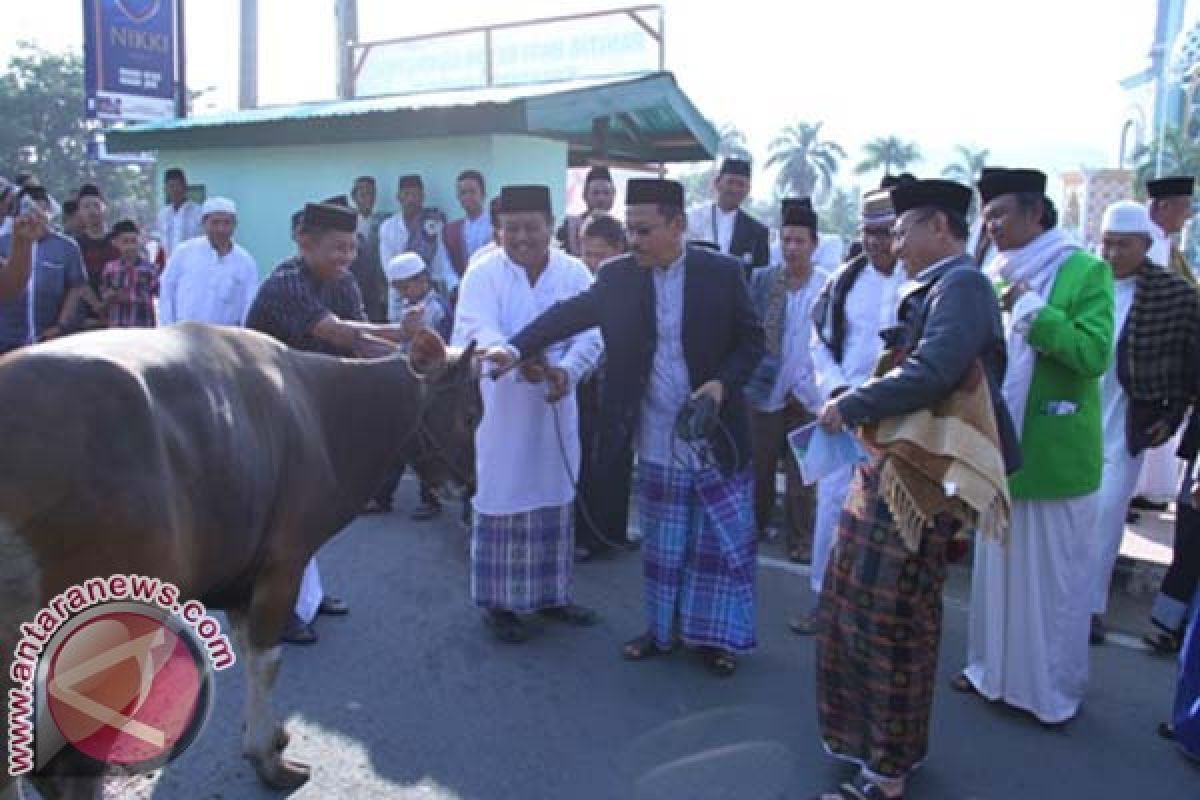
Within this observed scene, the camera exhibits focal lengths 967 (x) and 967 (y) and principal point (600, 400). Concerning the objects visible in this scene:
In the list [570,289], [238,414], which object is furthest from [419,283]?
[238,414]

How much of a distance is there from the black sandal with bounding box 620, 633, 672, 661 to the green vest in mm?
1798

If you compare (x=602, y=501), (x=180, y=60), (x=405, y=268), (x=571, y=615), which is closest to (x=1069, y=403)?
(x=571, y=615)

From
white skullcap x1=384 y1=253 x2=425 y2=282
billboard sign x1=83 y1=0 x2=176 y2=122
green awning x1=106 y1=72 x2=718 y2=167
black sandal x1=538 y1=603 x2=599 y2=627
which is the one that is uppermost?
billboard sign x1=83 y1=0 x2=176 y2=122

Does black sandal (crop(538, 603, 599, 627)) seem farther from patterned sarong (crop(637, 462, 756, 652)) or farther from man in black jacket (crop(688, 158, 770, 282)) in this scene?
man in black jacket (crop(688, 158, 770, 282))

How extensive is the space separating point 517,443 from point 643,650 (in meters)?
1.20

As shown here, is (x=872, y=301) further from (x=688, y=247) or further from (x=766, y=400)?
(x=766, y=400)

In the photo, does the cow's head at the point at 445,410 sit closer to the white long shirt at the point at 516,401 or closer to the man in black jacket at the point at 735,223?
the white long shirt at the point at 516,401

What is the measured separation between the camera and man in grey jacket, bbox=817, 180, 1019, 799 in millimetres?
3246

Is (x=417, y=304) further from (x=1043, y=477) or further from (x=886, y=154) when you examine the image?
(x=886, y=154)

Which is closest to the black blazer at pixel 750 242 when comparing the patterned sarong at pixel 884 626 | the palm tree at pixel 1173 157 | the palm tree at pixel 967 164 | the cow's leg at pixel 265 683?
the patterned sarong at pixel 884 626

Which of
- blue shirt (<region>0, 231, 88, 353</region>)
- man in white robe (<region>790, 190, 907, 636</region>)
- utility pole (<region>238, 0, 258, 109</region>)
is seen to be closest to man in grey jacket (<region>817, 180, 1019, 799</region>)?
man in white robe (<region>790, 190, 907, 636</region>)

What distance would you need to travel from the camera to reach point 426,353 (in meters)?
3.81

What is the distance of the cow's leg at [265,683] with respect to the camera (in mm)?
3426

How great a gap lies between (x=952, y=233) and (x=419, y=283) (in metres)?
4.23
